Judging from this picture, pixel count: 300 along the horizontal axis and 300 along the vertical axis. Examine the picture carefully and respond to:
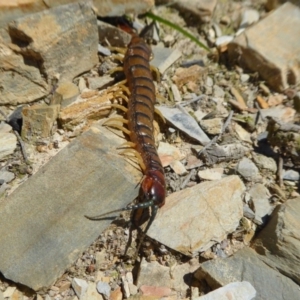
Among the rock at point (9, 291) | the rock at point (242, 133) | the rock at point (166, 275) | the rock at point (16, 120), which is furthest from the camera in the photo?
the rock at point (242, 133)

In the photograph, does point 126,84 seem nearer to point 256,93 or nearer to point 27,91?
point 27,91

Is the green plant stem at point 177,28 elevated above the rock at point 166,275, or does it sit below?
above

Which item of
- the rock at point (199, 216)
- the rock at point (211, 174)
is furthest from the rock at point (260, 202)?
the rock at point (211, 174)

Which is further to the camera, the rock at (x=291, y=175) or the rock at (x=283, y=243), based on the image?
the rock at (x=291, y=175)

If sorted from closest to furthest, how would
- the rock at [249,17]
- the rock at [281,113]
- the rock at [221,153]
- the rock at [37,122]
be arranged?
the rock at [37,122] → the rock at [221,153] → the rock at [281,113] → the rock at [249,17]

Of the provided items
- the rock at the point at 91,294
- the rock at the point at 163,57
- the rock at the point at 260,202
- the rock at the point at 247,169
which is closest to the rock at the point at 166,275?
the rock at the point at 91,294

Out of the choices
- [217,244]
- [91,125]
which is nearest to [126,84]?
[91,125]

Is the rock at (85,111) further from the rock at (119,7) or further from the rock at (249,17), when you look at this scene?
the rock at (249,17)

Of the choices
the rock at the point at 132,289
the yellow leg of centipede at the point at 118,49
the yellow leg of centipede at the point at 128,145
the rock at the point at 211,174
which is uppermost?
the yellow leg of centipede at the point at 118,49
